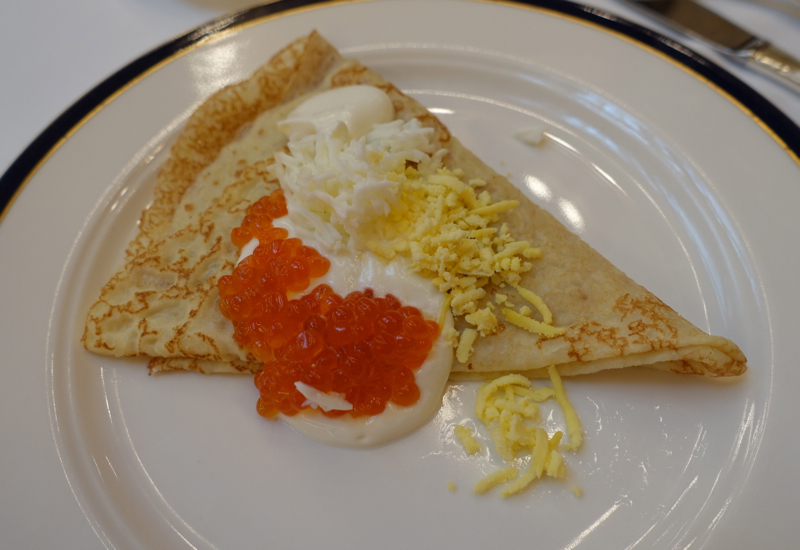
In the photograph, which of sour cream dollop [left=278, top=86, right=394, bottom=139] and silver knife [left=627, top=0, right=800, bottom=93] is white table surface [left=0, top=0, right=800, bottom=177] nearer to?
silver knife [left=627, top=0, right=800, bottom=93]

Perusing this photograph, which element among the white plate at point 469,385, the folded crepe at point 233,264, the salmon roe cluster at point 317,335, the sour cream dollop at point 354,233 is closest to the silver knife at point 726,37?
the white plate at point 469,385

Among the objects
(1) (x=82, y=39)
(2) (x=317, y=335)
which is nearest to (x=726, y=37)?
(2) (x=317, y=335)

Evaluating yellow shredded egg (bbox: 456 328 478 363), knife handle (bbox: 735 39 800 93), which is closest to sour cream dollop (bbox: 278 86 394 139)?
yellow shredded egg (bbox: 456 328 478 363)

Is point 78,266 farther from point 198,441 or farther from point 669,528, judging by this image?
point 669,528

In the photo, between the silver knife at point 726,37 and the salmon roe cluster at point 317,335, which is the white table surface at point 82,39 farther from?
the salmon roe cluster at point 317,335

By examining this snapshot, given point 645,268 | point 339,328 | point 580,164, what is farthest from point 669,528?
point 580,164

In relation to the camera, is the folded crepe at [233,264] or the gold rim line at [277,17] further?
the gold rim line at [277,17]
